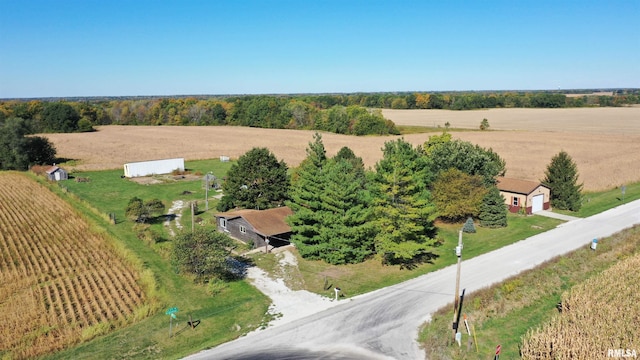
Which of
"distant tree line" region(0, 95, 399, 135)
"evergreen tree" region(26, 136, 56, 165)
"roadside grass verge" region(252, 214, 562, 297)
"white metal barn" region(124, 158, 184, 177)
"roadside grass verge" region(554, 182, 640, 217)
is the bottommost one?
"roadside grass verge" region(252, 214, 562, 297)

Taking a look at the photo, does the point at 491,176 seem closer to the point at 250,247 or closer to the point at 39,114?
the point at 250,247

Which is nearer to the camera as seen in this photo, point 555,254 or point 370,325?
point 370,325

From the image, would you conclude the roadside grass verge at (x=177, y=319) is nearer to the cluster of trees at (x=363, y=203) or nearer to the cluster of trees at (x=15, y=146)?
the cluster of trees at (x=363, y=203)

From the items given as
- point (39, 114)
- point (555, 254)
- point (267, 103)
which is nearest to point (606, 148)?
point (555, 254)

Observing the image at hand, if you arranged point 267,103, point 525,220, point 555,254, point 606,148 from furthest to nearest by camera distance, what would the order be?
point 267,103
point 606,148
point 525,220
point 555,254

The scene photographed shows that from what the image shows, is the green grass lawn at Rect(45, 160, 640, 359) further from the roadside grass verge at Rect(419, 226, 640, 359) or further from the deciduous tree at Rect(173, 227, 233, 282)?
the roadside grass verge at Rect(419, 226, 640, 359)

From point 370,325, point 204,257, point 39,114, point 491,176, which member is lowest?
point 370,325

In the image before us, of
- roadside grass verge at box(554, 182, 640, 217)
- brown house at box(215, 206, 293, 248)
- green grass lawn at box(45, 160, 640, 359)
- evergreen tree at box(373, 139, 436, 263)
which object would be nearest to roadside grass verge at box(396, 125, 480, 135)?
roadside grass verge at box(554, 182, 640, 217)

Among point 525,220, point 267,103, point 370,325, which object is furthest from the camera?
point 267,103
